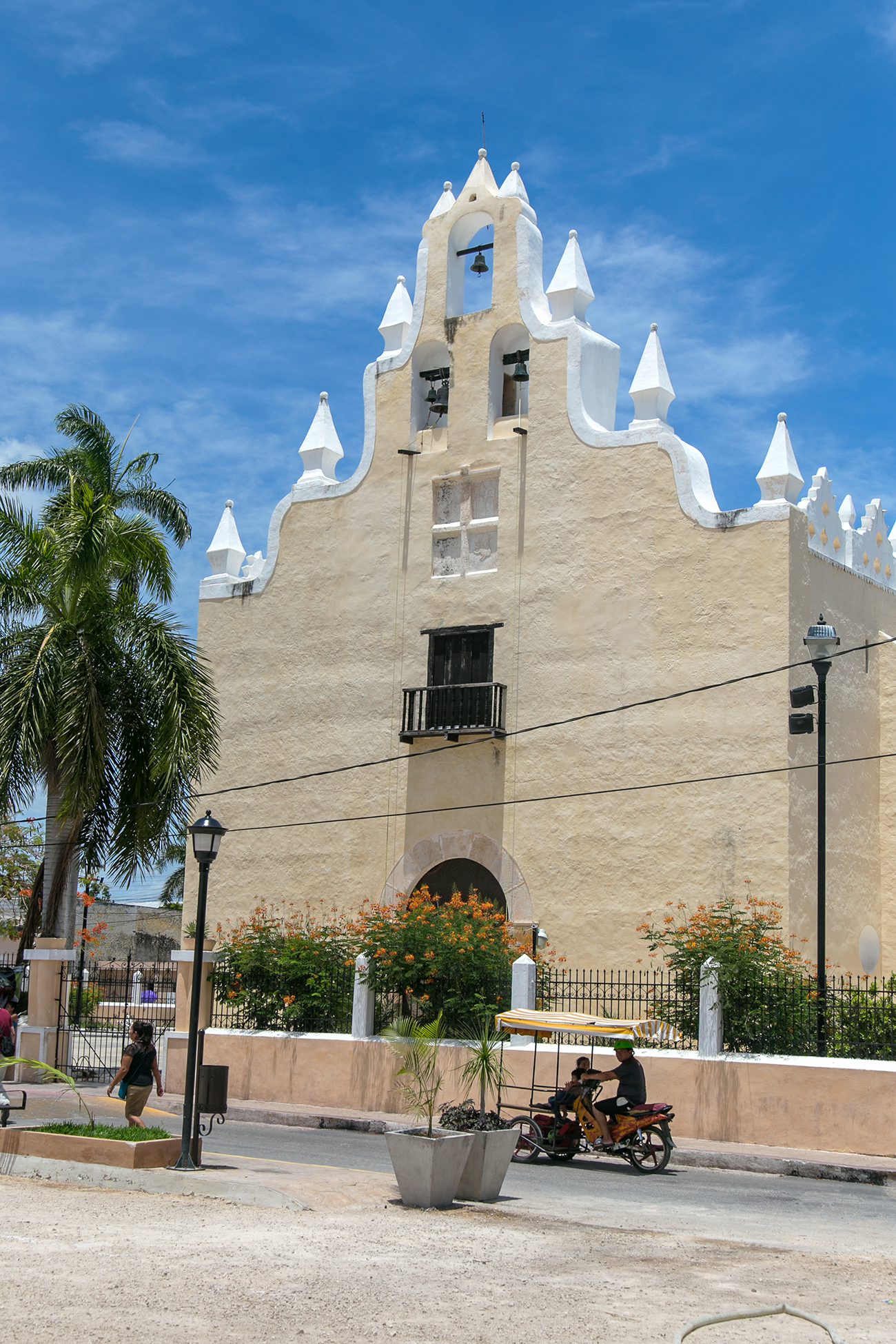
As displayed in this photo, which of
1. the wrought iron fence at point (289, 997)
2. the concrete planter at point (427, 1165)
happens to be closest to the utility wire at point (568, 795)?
the wrought iron fence at point (289, 997)

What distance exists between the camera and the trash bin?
1343 cm

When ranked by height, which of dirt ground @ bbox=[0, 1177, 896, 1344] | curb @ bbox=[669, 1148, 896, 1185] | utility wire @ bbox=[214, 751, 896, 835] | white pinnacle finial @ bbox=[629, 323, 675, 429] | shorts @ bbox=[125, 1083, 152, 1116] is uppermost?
white pinnacle finial @ bbox=[629, 323, 675, 429]

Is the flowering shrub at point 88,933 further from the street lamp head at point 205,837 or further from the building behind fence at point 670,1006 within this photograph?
the street lamp head at point 205,837

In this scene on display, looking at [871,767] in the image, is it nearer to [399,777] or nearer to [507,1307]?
[399,777]

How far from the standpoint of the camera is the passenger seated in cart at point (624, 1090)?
14.1m

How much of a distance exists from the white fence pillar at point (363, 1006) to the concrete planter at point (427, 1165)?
25.3 ft

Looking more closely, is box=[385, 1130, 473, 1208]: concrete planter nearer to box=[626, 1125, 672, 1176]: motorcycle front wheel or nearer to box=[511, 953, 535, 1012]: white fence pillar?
box=[626, 1125, 672, 1176]: motorcycle front wheel

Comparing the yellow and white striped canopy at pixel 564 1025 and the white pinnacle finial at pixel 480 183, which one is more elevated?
the white pinnacle finial at pixel 480 183

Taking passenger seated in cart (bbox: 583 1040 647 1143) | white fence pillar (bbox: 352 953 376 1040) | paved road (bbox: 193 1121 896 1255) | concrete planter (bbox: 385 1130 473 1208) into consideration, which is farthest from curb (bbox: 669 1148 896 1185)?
white fence pillar (bbox: 352 953 376 1040)

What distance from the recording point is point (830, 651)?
1734 centimetres

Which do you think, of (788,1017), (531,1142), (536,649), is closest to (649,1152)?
(531,1142)

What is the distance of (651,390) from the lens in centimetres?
2072

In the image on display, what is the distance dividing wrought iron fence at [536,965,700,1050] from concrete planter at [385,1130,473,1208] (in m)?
6.30

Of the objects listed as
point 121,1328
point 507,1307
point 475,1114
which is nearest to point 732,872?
point 475,1114
